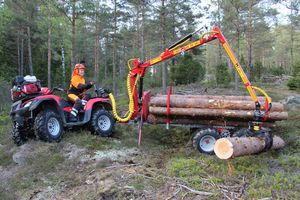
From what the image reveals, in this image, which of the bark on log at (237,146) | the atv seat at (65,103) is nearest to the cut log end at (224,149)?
the bark on log at (237,146)

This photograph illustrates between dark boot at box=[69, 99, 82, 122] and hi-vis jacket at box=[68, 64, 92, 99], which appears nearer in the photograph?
dark boot at box=[69, 99, 82, 122]

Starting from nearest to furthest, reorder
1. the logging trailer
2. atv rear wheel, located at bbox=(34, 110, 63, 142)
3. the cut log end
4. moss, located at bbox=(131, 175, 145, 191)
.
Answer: moss, located at bbox=(131, 175, 145, 191) < the cut log end < the logging trailer < atv rear wheel, located at bbox=(34, 110, 63, 142)

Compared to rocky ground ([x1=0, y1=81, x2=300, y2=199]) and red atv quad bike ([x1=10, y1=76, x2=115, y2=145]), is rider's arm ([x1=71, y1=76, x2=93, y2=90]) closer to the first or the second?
red atv quad bike ([x1=10, y1=76, x2=115, y2=145])

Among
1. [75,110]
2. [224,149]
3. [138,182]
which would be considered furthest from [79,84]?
[224,149]

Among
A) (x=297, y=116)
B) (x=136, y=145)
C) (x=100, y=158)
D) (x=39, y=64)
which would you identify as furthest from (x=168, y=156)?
(x=39, y=64)

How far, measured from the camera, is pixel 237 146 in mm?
5895

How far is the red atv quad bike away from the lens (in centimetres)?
770

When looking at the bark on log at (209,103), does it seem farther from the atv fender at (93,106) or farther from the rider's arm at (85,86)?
the rider's arm at (85,86)

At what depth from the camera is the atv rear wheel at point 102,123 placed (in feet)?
28.1

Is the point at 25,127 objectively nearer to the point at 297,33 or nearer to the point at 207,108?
the point at 207,108

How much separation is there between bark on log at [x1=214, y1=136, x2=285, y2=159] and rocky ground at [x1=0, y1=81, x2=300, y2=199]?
29 cm

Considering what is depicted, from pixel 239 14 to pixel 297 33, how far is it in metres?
28.0

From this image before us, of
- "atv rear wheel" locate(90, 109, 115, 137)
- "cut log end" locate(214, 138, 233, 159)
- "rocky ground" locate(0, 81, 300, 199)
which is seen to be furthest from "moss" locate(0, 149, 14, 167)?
"cut log end" locate(214, 138, 233, 159)

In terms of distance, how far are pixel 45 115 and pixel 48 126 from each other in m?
0.28
